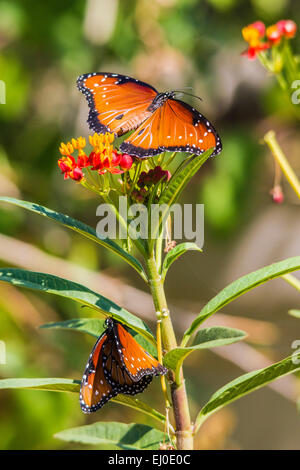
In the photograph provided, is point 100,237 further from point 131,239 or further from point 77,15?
point 77,15

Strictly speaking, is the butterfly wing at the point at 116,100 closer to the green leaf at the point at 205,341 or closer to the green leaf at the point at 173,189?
the green leaf at the point at 173,189

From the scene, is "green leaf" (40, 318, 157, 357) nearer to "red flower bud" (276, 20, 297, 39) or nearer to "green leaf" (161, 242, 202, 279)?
"green leaf" (161, 242, 202, 279)

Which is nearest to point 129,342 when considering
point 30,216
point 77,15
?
point 30,216

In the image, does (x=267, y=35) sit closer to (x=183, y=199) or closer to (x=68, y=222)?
(x=68, y=222)

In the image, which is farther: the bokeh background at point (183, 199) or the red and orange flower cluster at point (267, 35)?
the bokeh background at point (183, 199)

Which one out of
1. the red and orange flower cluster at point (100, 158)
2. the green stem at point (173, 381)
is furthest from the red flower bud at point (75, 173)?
the green stem at point (173, 381)

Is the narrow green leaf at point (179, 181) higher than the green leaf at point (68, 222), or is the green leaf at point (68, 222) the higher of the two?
the narrow green leaf at point (179, 181)
